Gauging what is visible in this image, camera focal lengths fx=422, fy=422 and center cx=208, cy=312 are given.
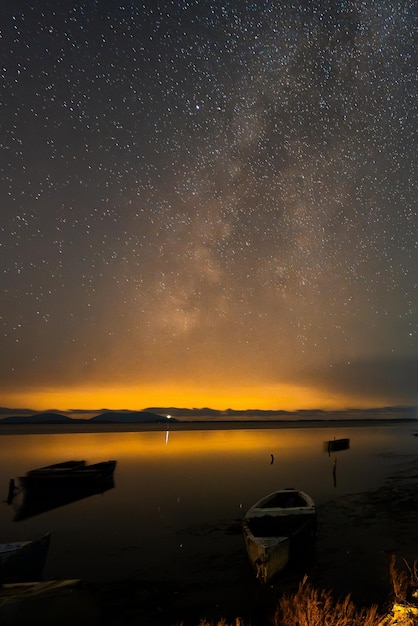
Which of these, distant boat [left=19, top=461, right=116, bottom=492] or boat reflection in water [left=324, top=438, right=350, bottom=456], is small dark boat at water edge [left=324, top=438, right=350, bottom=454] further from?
distant boat [left=19, top=461, right=116, bottom=492]

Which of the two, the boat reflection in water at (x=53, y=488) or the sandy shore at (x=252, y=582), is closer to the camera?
the sandy shore at (x=252, y=582)

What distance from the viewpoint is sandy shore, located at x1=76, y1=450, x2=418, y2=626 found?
11.5 m

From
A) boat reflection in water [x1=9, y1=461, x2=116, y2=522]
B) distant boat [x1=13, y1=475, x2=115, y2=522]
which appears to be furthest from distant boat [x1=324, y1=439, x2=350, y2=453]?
distant boat [x1=13, y1=475, x2=115, y2=522]

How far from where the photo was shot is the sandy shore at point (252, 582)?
11.5 meters

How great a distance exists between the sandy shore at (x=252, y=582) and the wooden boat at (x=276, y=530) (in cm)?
60

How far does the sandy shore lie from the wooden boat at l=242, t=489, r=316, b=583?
1.98 feet

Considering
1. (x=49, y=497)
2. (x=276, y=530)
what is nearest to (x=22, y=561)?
(x=276, y=530)

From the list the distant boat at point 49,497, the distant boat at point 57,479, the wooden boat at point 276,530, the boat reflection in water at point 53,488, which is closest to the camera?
the wooden boat at point 276,530

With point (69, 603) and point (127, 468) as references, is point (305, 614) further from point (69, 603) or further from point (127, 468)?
point (127, 468)

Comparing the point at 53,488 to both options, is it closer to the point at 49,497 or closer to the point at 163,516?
the point at 49,497

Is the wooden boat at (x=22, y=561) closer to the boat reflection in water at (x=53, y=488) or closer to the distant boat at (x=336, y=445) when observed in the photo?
the boat reflection in water at (x=53, y=488)

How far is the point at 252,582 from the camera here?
521 inches

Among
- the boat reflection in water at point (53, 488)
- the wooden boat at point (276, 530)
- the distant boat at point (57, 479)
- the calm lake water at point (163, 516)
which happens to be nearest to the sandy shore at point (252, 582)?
the wooden boat at point (276, 530)

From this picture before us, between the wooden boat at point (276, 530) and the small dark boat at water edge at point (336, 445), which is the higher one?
the small dark boat at water edge at point (336, 445)
